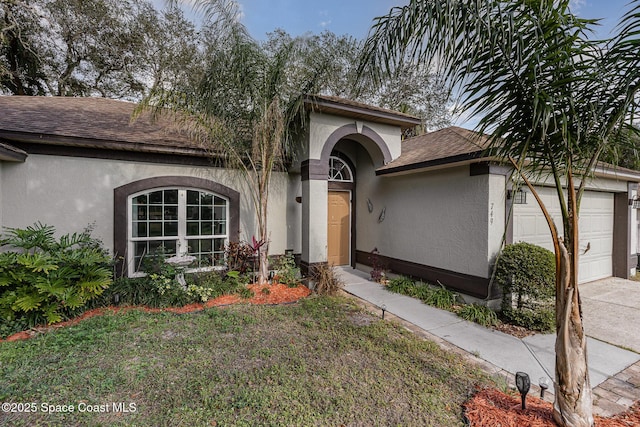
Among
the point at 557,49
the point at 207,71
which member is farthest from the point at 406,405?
the point at 207,71

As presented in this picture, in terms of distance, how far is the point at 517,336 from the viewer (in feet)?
15.2

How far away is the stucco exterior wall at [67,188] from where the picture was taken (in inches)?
215

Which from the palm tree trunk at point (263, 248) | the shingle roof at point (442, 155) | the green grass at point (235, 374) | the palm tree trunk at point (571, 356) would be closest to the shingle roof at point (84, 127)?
the palm tree trunk at point (263, 248)

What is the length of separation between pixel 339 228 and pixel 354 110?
3.66 metres

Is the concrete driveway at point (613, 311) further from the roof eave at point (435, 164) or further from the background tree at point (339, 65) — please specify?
the background tree at point (339, 65)

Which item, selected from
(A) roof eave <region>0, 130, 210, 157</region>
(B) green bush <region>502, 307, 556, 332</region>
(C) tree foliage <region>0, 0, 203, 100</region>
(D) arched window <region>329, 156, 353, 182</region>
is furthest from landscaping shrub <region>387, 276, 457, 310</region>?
(C) tree foliage <region>0, 0, 203, 100</region>

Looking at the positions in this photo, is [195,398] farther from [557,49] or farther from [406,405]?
[557,49]

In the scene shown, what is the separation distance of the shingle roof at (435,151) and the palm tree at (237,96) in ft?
9.57

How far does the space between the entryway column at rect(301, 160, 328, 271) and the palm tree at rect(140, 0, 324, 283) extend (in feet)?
3.46

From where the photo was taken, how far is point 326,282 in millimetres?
6539

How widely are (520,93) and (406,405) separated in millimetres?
3168

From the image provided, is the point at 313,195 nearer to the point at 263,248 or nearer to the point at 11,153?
the point at 263,248

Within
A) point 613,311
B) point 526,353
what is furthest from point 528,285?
point 613,311

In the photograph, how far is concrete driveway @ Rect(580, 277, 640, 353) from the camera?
457cm
